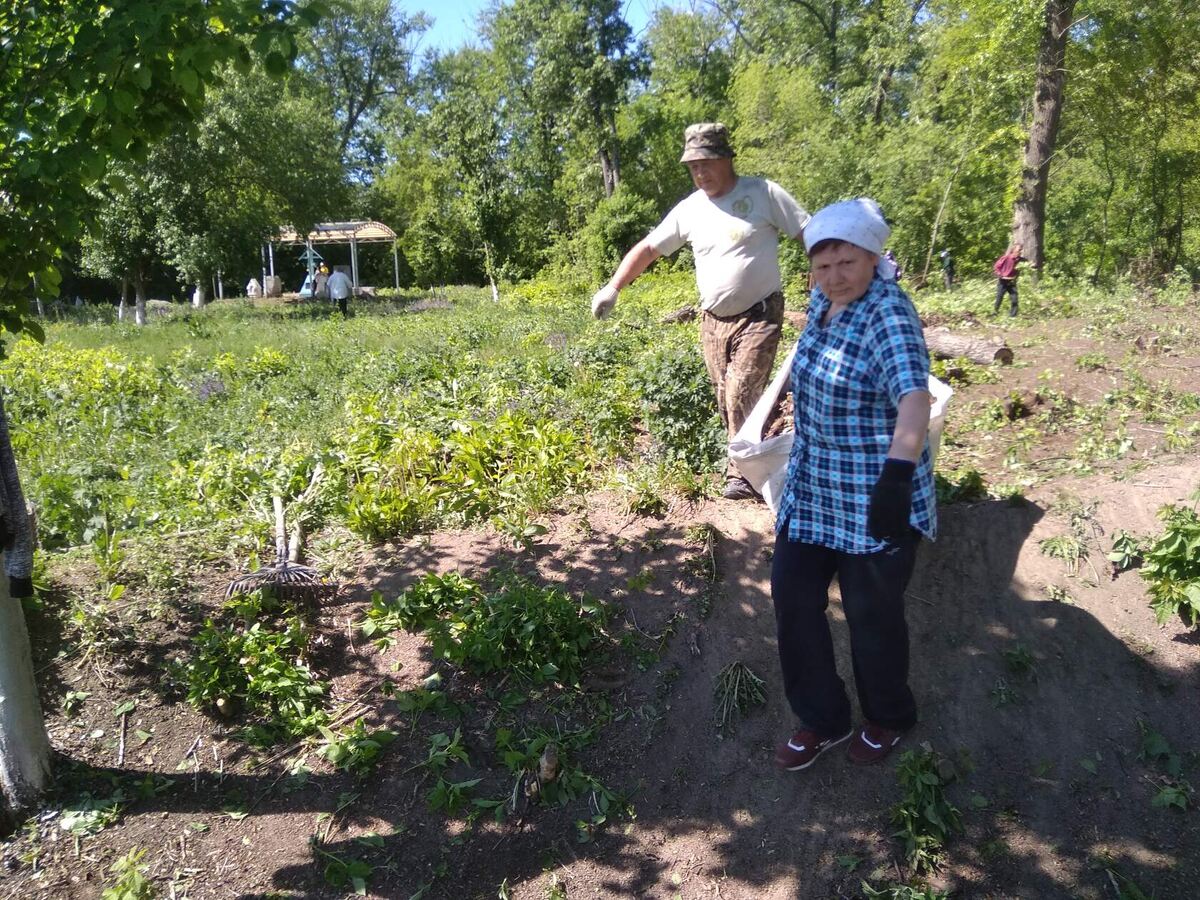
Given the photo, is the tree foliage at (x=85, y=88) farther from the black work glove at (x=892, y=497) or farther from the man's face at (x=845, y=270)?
the black work glove at (x=892, y=497)

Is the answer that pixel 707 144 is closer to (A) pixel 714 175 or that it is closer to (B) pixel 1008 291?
(A) pixel 714 175

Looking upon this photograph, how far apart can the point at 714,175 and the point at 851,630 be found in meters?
2.30

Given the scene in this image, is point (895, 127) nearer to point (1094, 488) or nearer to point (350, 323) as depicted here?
point (350, 323)

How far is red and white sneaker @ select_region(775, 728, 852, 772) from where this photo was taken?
315 centimetres

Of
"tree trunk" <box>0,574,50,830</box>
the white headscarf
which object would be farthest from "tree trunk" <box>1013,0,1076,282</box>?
"tree trunk" <box>0,574,50,830</box>

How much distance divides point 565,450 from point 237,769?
2642 mm

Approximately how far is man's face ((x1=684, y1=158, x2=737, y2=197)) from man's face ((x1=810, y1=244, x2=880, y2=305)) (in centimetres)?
152

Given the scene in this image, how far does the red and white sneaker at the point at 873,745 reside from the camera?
3.09 m

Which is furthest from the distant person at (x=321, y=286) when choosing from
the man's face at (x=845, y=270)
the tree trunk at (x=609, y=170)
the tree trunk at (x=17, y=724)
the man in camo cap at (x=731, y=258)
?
the man's face at (x=845, y=270)

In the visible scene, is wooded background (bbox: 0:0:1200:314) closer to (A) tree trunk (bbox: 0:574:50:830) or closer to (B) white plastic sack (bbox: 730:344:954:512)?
(A) tree trunk (bbox: 0:574:50:830)

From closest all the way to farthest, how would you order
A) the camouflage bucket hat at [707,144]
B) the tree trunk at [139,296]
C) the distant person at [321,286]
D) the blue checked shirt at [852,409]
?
the blue checked shirt at [852,409] → the camouflage bucket hat at [707,144] → the tree trunk at [139,296] → the distant person at [321,286]

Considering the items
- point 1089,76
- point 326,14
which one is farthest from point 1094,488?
point 1089,76

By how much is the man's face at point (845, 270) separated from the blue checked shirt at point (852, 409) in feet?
0.12

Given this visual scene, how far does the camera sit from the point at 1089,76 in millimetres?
15883
